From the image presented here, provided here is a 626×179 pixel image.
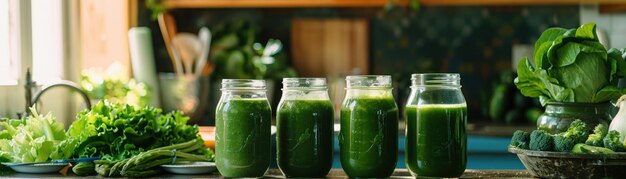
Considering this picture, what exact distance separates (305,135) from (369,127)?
0.45ft

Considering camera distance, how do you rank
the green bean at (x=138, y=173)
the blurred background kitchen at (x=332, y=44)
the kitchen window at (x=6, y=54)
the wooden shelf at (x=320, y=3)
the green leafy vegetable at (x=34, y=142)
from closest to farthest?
1. the green bean at (x=138, y=173)
2. the green leafy vegetable at (x=34, y=142)
3. the kitchen window at (x=6, y=54)
4. the blurred background kitchen at (x=332, y=44)
5. the wooden shelf at (x=320, y=3)

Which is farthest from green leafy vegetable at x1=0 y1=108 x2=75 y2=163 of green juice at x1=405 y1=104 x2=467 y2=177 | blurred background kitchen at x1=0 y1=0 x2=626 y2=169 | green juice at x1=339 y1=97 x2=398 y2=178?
blurred background kitchen at x1=0 y1=0 x2=626 y2=169

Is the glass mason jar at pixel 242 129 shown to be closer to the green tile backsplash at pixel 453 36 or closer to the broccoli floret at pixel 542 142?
the broccoli floret at pixel 542 142

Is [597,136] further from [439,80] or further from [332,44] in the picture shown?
[332,44]

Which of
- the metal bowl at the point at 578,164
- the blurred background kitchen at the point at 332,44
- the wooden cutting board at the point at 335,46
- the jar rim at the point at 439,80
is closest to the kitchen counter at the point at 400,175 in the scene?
the metal bowl at the point at 578,164

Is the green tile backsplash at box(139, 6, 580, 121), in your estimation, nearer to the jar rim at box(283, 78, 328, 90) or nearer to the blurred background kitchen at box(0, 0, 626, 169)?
the blurred background kitchen at box(0, 0, 626, 169)

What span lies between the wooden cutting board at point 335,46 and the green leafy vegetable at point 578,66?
2.68 metres

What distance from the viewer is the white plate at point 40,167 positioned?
195cm

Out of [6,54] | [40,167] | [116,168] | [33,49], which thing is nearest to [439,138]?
[116,168]

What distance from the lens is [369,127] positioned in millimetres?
A: 1769

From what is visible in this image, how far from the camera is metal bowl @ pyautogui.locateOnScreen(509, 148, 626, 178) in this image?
5.42 ft

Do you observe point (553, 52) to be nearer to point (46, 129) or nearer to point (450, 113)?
point (450, 113)

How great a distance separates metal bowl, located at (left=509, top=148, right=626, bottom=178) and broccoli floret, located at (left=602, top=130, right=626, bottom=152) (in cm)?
3

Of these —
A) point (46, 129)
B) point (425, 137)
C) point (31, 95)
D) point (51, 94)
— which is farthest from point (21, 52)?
point (425, 137)
